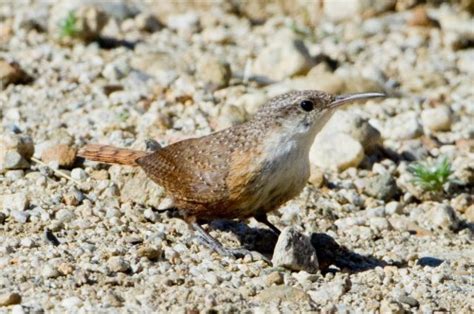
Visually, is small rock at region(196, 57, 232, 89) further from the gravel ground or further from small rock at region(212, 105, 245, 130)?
small rock at region(212, 105, 245, 130)

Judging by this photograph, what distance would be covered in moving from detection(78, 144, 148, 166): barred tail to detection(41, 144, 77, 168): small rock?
0.19m

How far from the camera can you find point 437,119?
982 cm

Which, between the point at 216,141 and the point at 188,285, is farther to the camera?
the point at 216,141

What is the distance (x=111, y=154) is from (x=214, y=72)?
2555 millimetres

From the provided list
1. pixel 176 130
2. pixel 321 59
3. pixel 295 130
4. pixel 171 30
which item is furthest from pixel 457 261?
pixel 171 30

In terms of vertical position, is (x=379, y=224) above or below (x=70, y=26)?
below

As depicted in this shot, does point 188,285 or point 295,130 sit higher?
point 295,130

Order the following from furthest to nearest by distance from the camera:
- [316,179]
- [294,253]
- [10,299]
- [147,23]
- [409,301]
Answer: [147,23] → [316,179] → [294,253] → [409,301] → [10,299]

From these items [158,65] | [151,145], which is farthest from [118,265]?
[158,65]

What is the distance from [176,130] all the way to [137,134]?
350mm

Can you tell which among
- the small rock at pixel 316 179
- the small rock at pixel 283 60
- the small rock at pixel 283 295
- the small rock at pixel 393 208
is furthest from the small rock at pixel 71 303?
the small rock at pixel 283 60

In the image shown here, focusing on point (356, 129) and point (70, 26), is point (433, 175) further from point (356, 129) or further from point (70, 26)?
point (70, 26)

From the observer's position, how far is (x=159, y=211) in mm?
7617

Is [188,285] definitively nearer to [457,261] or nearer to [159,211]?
[159,211]
